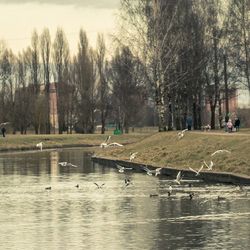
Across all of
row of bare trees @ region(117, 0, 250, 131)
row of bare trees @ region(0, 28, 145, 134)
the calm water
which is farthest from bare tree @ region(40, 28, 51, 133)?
the calm water

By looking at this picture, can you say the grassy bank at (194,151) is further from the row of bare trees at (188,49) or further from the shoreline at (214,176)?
the row of bare trees at (188,49)

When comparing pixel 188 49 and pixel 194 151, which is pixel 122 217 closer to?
pixel 194 151

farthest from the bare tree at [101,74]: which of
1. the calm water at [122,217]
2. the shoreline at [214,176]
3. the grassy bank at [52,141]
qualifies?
the calm water at [122,217]

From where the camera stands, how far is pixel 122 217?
1616 cm

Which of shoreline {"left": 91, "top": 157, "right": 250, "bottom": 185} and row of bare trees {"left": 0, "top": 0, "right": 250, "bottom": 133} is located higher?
row of bare trees {"left": 0, "top": 0, "right": 250, "bottom": 133}

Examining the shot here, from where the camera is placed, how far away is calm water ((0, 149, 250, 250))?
12.5m

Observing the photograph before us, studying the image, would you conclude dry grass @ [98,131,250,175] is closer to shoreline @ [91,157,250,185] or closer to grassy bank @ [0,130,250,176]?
grassy bank @ [0,130,250,176]

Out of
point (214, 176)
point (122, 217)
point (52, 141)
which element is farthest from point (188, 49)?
point (122, 217)

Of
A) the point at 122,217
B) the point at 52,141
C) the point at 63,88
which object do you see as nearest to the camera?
the point at 122,217

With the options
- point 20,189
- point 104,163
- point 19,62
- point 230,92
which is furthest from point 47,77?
point 20,189

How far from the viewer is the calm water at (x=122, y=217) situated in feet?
41.1

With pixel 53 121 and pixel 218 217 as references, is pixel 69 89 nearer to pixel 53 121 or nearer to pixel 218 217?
pixel 53 121

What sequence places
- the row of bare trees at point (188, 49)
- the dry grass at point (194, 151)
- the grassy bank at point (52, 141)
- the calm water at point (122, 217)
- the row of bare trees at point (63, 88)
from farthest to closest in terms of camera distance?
the row of bare trees at point (63, 88), the grassy bank at point (52, 141), the row of bare trees at point (188, 49), the dry grass at point (194, 151), the calm water at point (122, 217)

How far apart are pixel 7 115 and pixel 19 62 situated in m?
8.53
